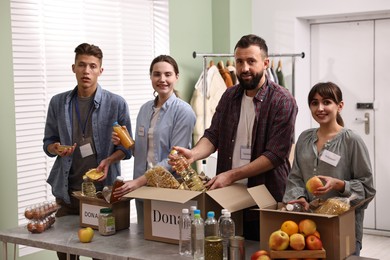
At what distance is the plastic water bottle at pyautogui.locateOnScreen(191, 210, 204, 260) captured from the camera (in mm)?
2570

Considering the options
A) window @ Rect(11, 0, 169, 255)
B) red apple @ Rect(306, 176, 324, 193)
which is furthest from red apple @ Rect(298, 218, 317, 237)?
window @ Rect(11, 0, 169, 255)

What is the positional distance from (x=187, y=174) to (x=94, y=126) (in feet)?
2.66

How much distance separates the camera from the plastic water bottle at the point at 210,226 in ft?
8.46

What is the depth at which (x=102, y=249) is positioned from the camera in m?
2.76

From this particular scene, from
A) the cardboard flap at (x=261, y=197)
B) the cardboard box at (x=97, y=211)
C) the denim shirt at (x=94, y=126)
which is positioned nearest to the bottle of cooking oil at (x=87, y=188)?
the cardboard box at (x=97, y=211)

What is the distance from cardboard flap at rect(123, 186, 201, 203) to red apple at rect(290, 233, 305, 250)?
543 millimetres

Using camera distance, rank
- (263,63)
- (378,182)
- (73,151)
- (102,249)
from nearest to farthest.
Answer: (102,249) < (263,63) < (73,151) < (378,182)

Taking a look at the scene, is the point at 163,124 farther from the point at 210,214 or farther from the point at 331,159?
the point at 331,159

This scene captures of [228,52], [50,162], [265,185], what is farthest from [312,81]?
[265,185]

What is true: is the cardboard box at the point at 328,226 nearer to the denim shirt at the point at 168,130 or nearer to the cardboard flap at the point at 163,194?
the cardboard flap at the point at 163,194

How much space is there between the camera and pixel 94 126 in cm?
345

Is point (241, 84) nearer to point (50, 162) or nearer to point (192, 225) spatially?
point (192, 225)

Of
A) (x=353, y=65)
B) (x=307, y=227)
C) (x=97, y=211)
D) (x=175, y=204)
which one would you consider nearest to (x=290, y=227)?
(x=307, y=227)

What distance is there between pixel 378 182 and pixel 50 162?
3.09 m
